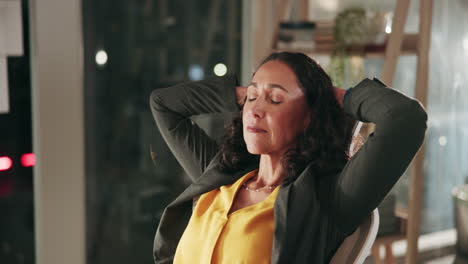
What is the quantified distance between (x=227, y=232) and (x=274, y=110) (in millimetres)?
295

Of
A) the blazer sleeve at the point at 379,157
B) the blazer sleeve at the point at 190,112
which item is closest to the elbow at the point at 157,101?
the blazer sleeve at the point at 190,112

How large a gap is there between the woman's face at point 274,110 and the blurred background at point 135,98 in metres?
1.00

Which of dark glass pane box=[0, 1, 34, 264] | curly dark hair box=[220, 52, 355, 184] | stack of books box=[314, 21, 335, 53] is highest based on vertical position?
stack of books box=[314, 21, 335, 53]

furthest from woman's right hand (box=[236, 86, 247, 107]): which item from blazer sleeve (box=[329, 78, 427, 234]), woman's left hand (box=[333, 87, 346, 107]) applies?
blazer sleeve (box=[329, 78, 427, 234])

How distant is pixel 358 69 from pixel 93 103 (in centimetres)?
124

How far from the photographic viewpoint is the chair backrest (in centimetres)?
124

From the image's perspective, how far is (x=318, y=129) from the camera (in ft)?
4.33

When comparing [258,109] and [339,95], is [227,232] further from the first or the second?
[339,95]

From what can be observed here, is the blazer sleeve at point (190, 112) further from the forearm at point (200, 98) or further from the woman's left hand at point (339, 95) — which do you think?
the woman's left hand at point (339, 95)

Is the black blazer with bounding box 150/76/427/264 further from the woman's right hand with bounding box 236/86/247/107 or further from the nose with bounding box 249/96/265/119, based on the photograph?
the woman's right hand with bounding box 236/86/247/107

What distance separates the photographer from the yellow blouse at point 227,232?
1.28 m

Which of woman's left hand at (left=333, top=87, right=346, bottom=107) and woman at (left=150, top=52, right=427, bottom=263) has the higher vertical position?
woman's left hand at (left=333, top=87, right=346, bottom=107)

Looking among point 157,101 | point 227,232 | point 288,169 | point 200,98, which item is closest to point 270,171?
point 288,169

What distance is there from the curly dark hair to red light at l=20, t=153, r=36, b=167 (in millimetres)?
1548
